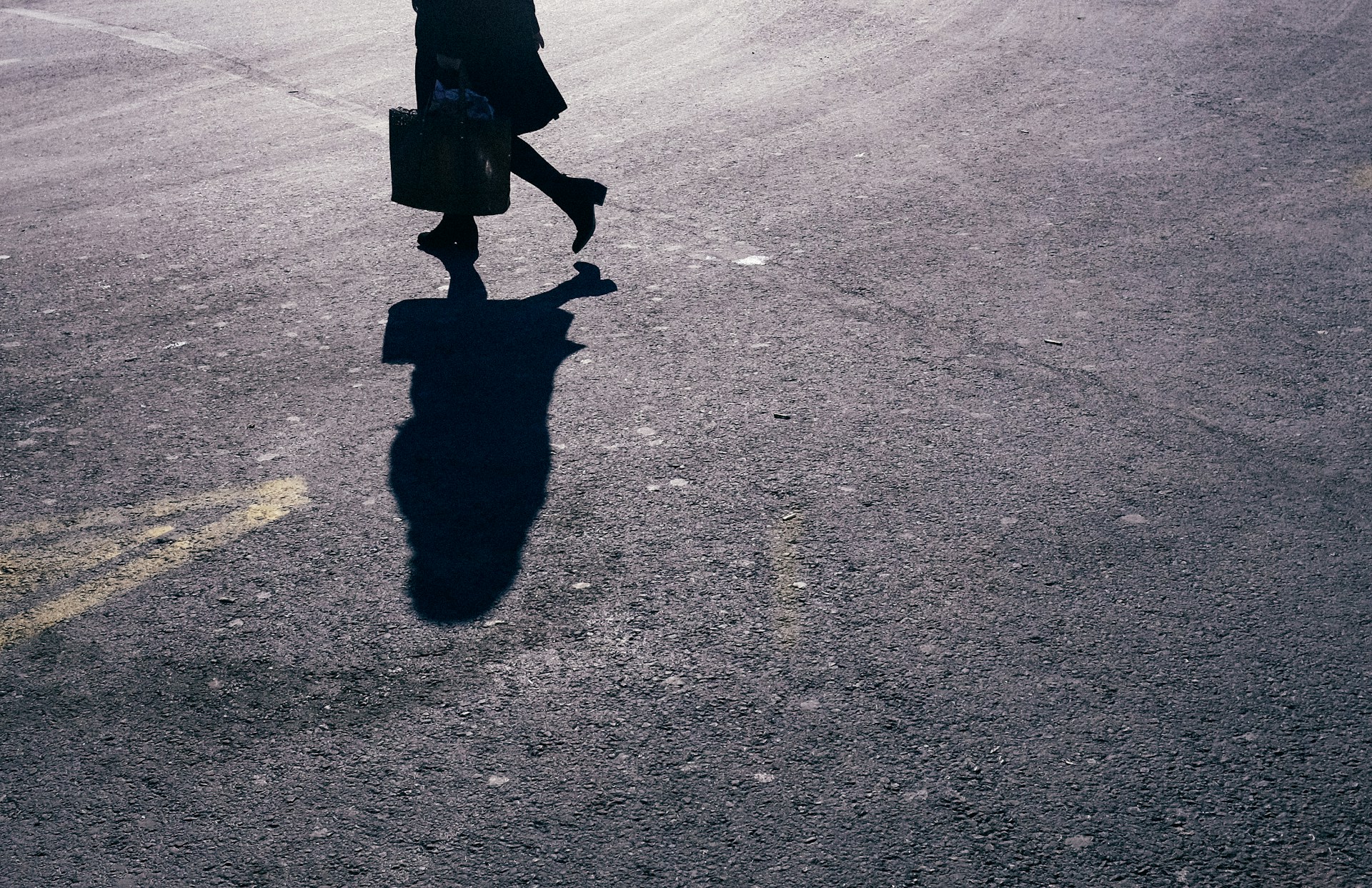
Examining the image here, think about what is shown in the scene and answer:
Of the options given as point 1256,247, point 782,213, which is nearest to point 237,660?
point 782,213

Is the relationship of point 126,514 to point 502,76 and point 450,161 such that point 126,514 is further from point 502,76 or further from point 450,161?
point 502,76

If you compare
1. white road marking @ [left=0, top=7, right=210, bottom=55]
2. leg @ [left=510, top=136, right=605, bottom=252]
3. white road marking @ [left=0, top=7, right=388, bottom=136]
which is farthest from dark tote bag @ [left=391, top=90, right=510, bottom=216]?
white road marking @ [left=0, top=7, right=210, bottom=55]

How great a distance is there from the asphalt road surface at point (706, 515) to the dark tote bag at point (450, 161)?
1.30ft

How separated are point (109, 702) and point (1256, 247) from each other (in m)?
5.67

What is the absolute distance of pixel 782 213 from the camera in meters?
7.29

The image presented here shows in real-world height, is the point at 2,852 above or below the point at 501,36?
below

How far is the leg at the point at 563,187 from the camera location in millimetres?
6828

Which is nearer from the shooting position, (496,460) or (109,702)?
(109,702)

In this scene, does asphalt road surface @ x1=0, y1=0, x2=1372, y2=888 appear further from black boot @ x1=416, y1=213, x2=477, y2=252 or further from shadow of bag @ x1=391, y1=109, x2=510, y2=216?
shadow of bag @ x1=391, y1=109, x2=510, y2=216

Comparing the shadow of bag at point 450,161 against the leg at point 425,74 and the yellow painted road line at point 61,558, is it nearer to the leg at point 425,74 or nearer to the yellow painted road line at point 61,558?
the leg at point 425,74

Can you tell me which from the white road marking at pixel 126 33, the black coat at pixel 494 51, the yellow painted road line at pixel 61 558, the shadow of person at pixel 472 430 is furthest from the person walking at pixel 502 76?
the white road marking at pixel 126 33

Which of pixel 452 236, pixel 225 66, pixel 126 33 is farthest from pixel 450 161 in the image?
pixel 126 33

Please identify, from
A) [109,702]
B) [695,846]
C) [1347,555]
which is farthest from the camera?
[1347,555]

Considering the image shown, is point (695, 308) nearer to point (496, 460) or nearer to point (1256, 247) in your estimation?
point (496, 460)
